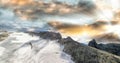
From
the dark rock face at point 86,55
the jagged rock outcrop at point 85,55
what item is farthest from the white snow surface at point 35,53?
the dark rock face at point 86,55

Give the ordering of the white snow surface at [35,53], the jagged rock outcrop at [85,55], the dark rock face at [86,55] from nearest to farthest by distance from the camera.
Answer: the dark rock face at [86,55], the jagged rock outcrop at [85,55], the white snow surface at [35,53]

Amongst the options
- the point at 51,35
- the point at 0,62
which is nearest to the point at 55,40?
the point at 51,35

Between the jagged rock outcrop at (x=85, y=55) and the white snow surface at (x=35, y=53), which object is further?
the white snow surface at (x=35, y=53)

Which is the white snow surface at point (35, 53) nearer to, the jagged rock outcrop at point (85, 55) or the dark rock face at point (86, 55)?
the jagged rock outcrop at point (85, 55)

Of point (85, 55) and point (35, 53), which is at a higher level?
point (85, 55)

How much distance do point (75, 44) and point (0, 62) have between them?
3172 centimetres

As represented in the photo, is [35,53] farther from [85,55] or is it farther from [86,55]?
[86,55]

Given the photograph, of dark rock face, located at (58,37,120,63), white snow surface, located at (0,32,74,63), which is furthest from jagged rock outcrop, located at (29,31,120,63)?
white snow surface, located at (0,32,74,63)

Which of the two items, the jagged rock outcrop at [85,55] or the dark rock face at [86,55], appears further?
the jagged rock outcrop at [85,55]

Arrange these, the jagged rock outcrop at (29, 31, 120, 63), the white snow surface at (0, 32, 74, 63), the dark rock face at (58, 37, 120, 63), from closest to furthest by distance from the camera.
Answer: the dark rock face at (58, 37, 120, 63), the jagged rock outcrop at (29, 31, 120, 63), the white snow surface at (0, 32, 74, 63)

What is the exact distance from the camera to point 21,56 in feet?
360

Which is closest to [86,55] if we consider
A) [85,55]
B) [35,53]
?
[85,55]

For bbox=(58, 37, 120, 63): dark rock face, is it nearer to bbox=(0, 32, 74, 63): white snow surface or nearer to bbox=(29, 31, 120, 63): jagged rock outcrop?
bbox=(29, 31, 120, 63): jagged rock outcrop

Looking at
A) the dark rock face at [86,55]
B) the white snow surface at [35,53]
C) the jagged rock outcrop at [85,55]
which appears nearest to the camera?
the dark rock face at [86,55]
